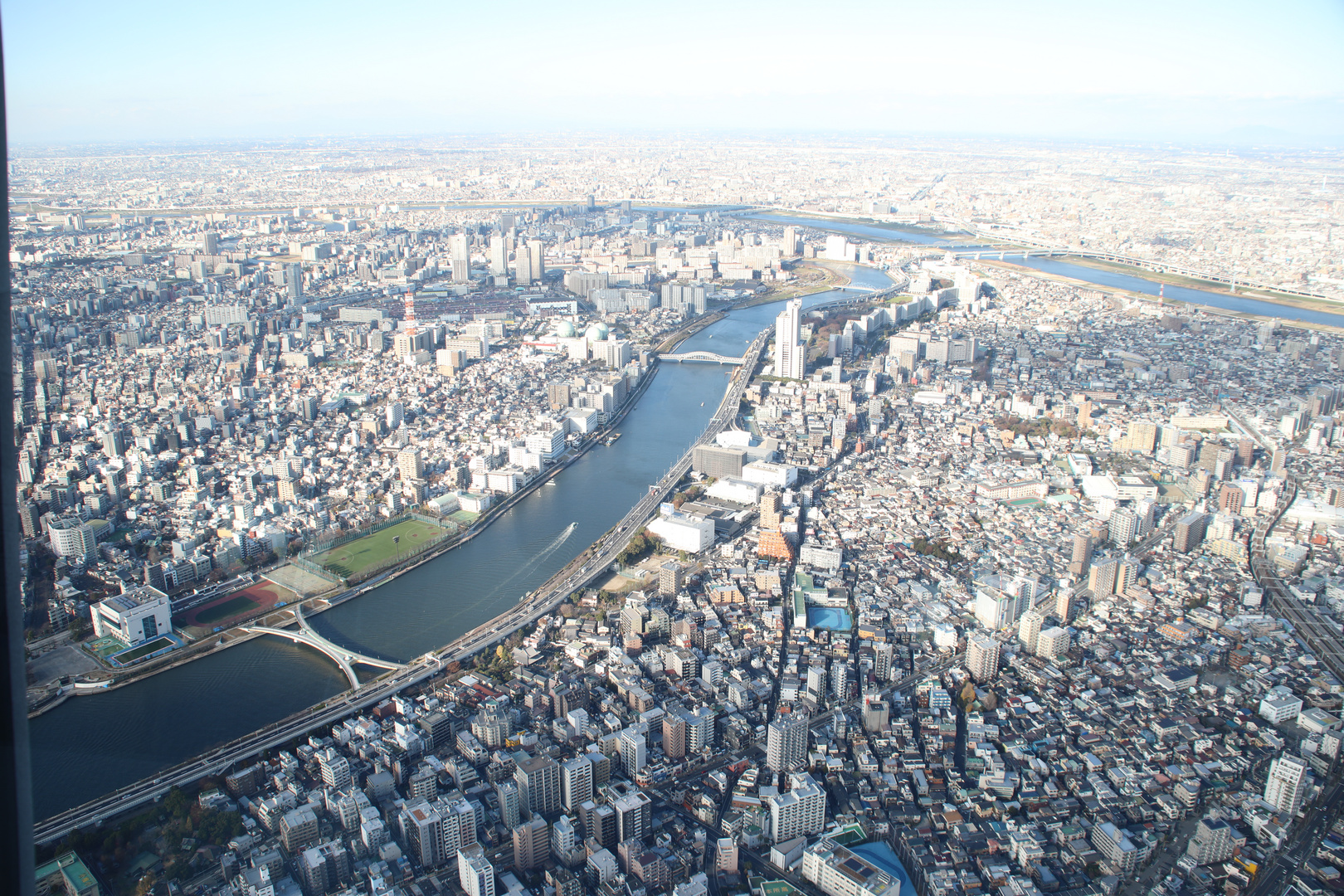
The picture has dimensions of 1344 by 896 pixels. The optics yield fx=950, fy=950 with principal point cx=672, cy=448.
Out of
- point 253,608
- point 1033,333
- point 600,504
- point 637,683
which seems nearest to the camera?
point 637,683

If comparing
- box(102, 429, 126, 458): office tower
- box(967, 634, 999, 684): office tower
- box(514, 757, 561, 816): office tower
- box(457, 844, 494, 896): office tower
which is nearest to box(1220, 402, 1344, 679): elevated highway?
box(967, 634, 999, 684): office tower

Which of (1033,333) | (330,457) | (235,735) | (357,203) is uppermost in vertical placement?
(357,203)

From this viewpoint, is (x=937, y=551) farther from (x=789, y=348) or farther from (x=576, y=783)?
(x=789, y=348)

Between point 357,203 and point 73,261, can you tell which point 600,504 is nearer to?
point 73,261

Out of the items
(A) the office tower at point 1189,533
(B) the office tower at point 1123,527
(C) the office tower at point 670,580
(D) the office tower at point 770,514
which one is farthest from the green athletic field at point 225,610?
(A) the office tower at point 1189,533

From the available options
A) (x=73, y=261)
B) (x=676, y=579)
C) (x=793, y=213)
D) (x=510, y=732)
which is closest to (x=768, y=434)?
(x=676, y=579)

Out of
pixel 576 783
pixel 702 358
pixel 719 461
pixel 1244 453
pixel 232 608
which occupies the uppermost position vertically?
pixel 702 358

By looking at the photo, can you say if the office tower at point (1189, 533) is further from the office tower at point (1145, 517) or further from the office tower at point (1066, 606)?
the office tower at point (1066, 606)

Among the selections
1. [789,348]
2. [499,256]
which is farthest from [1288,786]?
[499,256]
